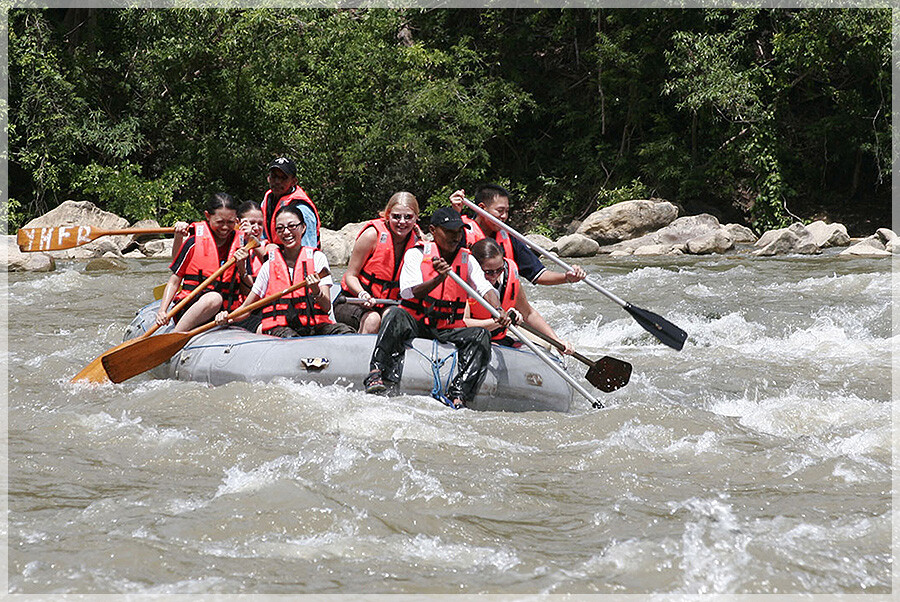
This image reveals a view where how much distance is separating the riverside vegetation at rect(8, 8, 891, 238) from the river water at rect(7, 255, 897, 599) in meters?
10.5

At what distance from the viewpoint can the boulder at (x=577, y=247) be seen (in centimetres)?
1341

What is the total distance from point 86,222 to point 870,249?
1084 cm

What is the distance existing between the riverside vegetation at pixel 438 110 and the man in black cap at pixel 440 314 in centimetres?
1156

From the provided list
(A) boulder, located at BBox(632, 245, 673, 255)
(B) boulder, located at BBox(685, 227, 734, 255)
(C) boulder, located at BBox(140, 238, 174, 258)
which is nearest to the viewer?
(B) boulder, located at BBox(685, 227, 734, 255)

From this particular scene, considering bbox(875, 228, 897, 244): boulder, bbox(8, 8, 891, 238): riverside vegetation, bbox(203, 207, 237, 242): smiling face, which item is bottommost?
bbox(203, 207, 237, 242): smiling face

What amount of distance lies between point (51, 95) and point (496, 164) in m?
7.99

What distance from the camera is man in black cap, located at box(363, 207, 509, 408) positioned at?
14.5 ft

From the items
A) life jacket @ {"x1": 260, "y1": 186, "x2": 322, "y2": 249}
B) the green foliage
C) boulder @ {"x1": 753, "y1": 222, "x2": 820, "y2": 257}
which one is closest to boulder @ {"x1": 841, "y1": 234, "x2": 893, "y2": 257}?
boulder @ {"x1": 753, "y1": 222, "x2": 820, "y2": 257}

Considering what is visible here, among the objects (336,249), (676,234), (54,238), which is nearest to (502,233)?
(54,238)

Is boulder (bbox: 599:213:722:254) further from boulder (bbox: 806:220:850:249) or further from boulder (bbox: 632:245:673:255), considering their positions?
boulder (bbox: 806:220:850:249)

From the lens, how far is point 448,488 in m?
3.29

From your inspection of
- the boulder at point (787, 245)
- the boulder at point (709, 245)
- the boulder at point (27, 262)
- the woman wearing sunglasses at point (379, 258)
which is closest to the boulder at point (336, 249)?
the boulder at point (27, 262)

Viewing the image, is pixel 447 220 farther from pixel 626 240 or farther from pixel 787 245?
pixel 626 240

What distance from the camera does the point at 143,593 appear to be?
2.44m
